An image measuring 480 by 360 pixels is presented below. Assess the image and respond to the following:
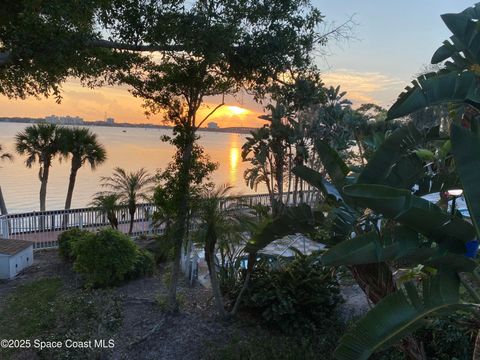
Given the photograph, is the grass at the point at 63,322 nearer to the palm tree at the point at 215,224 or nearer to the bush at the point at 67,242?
the palm tree at the point at 215,224

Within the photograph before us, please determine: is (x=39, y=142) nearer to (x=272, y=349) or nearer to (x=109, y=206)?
(x=109, y=206)

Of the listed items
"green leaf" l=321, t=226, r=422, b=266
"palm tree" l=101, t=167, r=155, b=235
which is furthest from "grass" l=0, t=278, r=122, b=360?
"palm tree" l=101, t=167, r=155, b=235

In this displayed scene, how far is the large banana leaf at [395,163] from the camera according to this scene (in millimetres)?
3607

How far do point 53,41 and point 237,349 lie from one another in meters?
4.38

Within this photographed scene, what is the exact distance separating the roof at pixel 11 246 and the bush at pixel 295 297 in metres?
6.20

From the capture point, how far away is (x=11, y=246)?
9.81 m

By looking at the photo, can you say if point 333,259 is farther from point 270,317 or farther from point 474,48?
point 270,317

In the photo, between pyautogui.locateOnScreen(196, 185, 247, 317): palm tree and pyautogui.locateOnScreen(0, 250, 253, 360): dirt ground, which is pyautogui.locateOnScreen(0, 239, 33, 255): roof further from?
pyautogui.locateOnScreen(196, 185, 247, 317): palm tree

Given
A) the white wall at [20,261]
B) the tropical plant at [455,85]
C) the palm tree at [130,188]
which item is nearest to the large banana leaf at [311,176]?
the tropical plant at [455,85]

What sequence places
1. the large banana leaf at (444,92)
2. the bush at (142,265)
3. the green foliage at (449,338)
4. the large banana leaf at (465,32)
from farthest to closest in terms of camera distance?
the bush at (142,265)
the green foliage at (449,338)
the large banana leaf at (465,32)
the large banana leaf at (444,92)

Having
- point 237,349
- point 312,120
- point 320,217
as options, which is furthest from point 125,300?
point 312,120

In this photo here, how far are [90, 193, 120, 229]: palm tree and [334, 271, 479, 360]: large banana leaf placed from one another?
11.6 metres

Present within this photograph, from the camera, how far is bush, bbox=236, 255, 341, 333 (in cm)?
589

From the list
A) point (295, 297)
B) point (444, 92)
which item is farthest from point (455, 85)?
point (295, 297)
